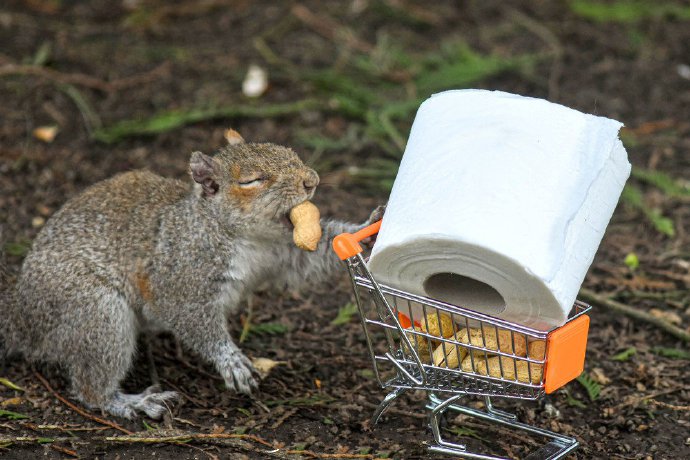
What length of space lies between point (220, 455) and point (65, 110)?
4.45m

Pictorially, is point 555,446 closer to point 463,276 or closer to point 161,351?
point 463,276

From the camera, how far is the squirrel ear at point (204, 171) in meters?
4.64

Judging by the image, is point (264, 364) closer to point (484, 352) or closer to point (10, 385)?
point (10, 385)

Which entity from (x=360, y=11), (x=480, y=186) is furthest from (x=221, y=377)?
(x=360, y=11)

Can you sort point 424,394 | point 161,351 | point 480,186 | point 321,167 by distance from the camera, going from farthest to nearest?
1. point 321,167
2. point 161,351
3. point 424,394
4. point 480,186

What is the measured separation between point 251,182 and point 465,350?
4.47ft

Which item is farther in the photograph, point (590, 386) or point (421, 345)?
point (590, 386)

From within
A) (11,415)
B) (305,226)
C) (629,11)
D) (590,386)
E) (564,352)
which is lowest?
(11,415)

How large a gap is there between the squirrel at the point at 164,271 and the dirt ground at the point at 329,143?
0.23 meters

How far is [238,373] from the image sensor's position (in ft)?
15.6

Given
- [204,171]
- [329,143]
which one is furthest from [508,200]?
[329,143]

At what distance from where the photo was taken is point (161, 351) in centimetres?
541

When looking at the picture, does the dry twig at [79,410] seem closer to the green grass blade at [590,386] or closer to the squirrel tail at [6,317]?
the squirrel tail at [6,317]

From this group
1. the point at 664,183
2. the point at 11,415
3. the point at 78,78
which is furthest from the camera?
the point at 78,78
